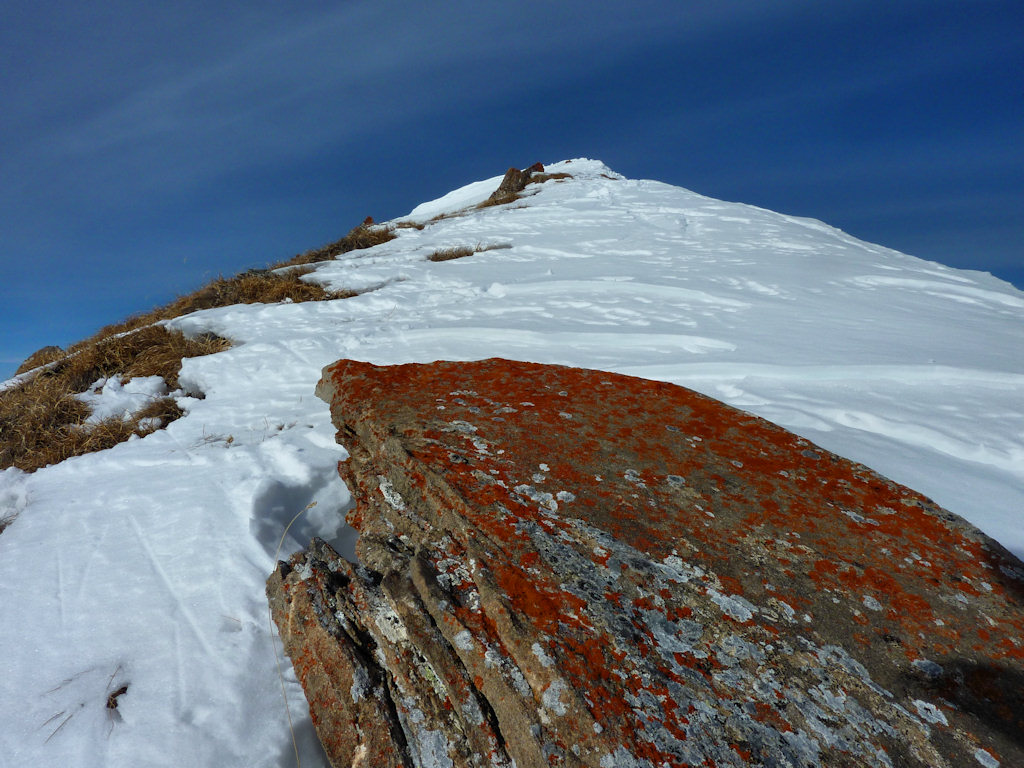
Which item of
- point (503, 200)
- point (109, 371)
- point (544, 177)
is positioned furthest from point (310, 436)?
point (544, 177)

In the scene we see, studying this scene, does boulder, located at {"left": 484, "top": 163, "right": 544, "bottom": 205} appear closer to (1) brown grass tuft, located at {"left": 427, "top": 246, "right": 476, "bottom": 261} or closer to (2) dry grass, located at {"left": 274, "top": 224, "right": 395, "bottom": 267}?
(2) dry grass, located at {"left": 274, "top": 224, "right": 395, "bottom": 267}

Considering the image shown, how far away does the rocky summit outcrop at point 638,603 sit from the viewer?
1.12m

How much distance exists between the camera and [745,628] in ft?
4.28

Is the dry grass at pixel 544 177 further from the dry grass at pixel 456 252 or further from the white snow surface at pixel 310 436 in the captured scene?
the white snow surface at pixel 310 436

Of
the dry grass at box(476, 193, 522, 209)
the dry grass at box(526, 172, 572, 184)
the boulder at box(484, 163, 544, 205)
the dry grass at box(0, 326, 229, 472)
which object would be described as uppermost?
the dry grass at box(526, 172, 572, 184)

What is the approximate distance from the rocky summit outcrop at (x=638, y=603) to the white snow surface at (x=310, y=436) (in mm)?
485

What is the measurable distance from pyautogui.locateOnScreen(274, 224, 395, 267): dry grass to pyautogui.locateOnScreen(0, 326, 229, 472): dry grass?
3794mm

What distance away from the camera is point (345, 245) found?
9.98 m

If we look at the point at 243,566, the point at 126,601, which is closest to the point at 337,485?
the point at 243,566

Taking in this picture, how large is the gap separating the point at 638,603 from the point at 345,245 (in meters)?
9.94

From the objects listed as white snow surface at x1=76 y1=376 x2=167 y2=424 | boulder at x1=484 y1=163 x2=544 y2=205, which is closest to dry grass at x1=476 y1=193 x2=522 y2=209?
boulder at x1=484 y1=163 x2=544 y2=205

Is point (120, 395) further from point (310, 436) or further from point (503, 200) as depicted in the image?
point (503, 200)

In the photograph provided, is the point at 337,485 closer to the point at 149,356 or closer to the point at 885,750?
the point at 885,750

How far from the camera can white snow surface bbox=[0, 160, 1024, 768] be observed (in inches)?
74.5
